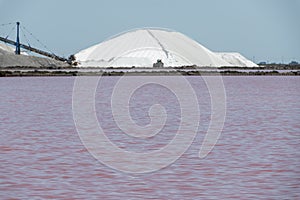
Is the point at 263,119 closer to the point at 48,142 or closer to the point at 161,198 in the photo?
the point at 48,142

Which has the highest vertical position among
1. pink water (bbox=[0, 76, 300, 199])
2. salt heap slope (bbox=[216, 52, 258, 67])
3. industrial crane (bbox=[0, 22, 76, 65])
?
salt heap slope (bbox=[216, 52, 258, 67])

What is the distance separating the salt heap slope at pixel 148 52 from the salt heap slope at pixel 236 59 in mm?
13163

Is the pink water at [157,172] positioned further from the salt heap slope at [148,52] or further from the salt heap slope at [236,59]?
the salt heap slope at [236,59]

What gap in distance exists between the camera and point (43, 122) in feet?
49.1

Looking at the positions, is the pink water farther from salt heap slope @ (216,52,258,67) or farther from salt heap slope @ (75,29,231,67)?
salt heap slope @ (216,52,258,67)

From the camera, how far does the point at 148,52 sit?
303ft

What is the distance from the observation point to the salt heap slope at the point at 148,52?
3533 inches

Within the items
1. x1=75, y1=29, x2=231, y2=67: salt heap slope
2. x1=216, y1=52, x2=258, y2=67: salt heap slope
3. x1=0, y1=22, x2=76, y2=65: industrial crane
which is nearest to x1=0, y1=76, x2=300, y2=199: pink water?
x1=0, y1=22, x2=76, y2=65: industrial crane

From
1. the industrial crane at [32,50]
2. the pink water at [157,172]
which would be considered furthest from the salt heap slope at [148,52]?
the pink water at [157,172]

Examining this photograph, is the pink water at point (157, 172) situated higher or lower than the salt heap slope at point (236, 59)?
lower

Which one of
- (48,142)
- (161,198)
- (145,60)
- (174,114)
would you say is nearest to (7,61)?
(145,60)

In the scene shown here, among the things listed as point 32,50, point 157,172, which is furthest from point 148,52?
point 157,172

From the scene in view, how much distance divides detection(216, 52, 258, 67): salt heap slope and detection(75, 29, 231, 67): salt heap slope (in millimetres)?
13163

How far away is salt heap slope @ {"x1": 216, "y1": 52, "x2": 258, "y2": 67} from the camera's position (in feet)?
374
